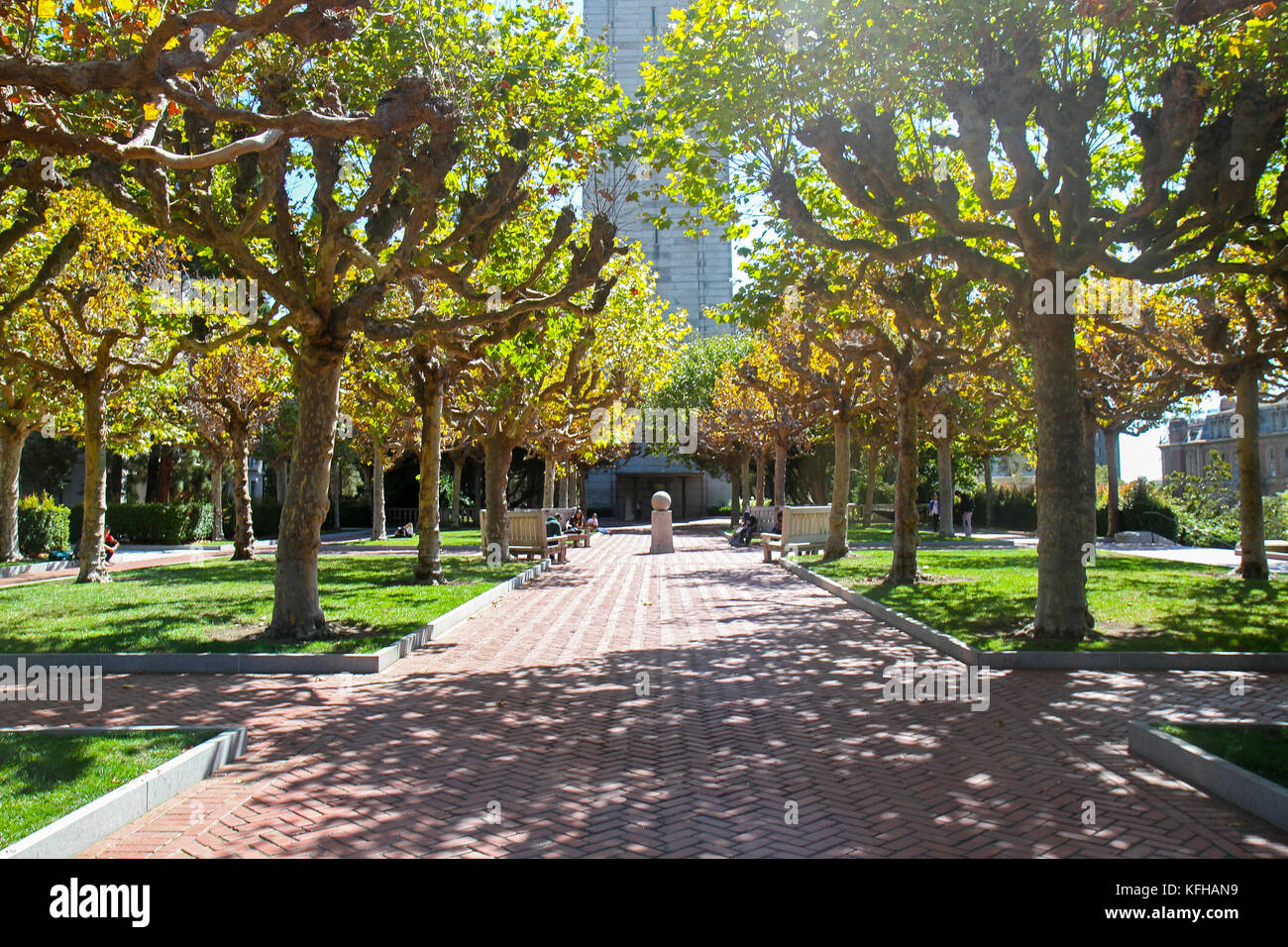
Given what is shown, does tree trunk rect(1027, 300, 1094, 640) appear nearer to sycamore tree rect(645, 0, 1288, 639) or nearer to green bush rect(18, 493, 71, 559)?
sycamore tree rect(645, 0, 1288, 639)

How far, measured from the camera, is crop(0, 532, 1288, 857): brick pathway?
433 cm

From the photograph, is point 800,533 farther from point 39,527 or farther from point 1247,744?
point 39,527

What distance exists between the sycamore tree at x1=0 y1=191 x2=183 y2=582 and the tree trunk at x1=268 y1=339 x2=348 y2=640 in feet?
16.1

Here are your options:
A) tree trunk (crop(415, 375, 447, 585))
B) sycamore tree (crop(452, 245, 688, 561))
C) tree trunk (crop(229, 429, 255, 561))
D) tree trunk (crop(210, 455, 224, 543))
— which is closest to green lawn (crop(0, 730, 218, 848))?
tree trunk (crop(415, 375, 447, 585))

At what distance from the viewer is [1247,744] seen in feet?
17.5

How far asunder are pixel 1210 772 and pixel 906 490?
10716 millimetres

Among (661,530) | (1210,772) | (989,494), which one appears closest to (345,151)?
(1210,772)

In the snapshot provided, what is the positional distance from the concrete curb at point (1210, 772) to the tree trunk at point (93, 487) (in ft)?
53.4

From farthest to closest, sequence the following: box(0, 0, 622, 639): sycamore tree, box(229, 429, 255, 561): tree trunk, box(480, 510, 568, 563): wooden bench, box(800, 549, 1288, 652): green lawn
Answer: box(229, 429, 255, 561): tree trunk → box(480, 510, 568, 563): wooden bench → box(800, 549, 1288, 652): green lawn → box(0, 0, 622, 639): sycamore tree

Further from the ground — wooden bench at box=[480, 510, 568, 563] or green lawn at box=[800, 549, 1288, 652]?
wooden bench at box=[480, 510, 568, 563]

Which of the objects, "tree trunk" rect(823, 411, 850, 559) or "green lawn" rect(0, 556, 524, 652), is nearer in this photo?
"green lawn" rect(0, 556, 524, 652)

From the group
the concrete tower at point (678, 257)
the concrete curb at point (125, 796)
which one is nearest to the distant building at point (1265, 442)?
the concrete tower at point (678, 257)

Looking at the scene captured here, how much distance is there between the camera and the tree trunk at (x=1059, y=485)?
9391 mm
